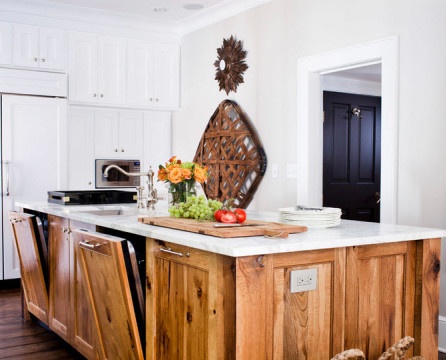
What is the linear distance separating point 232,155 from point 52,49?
2.05 metres

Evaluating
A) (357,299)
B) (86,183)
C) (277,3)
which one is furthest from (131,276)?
(86,183)

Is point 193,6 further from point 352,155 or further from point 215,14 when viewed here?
point 352,155

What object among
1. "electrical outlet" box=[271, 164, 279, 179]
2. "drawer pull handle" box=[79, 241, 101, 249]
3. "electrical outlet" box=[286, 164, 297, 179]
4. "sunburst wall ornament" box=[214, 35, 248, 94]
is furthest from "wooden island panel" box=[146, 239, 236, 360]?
"sunburst wall ornament" box=[214, 35, 248, 94]

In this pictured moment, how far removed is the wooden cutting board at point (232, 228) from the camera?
2.12m

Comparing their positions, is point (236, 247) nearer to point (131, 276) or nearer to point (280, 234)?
point (280, 234)

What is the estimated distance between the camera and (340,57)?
4047 millimetres

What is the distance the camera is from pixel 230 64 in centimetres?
526

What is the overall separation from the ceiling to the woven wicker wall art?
3.13 feet

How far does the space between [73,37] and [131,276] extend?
152 inches

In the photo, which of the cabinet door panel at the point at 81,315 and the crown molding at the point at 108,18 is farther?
the crown molding at the point at 108,18

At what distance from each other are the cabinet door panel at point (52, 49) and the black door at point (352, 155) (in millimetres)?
2769

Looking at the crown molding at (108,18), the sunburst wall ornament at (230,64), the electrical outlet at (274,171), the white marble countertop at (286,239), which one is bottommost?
the white marble countertop at (286,239)

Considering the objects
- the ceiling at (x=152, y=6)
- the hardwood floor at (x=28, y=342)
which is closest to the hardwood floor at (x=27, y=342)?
the hardwood floor at (x=28, y=342)

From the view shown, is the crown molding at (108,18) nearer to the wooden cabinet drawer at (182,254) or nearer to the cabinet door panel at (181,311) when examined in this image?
the wooden cabinet drawer at (182,254)
